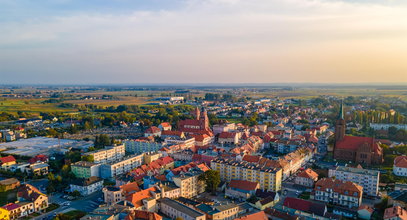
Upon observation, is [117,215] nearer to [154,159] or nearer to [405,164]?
[154,159]

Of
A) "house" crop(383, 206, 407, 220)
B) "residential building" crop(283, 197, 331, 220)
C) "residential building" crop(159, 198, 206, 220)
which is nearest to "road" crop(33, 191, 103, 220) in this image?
"residential building" crop(159, 198, 206, 220)

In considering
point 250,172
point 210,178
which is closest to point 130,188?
point 210,178

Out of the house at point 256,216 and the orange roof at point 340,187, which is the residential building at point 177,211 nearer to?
the house at point 256,216

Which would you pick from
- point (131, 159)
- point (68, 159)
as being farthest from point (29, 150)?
point (131, 159)

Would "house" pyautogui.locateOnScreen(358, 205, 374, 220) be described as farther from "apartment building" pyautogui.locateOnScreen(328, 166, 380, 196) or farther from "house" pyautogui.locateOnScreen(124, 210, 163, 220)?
"house" pyautogui.locateOnScreen(124, 210, 163, 220)

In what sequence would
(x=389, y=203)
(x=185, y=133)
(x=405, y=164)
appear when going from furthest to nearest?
(x=185, y=133)
(x=405, y=164)
(x=389, y=203)

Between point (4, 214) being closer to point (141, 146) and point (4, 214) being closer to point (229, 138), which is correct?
point (141, 146)
